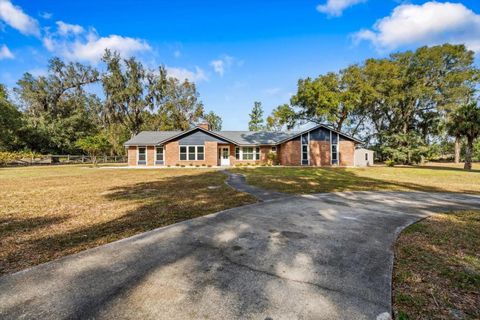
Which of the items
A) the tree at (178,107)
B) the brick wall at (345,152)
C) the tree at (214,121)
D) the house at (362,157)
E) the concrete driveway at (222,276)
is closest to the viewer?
the concrete driveway at (222,276)

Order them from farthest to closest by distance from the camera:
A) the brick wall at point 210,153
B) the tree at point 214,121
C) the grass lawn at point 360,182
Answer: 1. the tree at point 214,121
2. the brick wall at point 210,153
3. the grass lawn at point 360,182

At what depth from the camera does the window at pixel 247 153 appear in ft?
92.0

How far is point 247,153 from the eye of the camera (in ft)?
92.1

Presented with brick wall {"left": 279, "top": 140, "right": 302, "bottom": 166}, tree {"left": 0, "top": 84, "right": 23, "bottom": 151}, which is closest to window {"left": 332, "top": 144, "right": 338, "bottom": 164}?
brick wall {"left": 279, "top": 140, "right": 302, "bottom": 166}

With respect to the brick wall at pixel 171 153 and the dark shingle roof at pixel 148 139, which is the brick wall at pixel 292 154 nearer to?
the brick wall at pixel 171 153

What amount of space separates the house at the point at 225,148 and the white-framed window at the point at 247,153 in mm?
519

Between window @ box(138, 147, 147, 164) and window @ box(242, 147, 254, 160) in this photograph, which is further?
window @ box(242, 147, 254, 160)

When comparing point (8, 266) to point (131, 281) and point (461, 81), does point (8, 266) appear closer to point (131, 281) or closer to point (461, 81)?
point (131, 281)

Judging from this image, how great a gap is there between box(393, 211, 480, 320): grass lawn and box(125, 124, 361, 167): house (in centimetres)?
2181

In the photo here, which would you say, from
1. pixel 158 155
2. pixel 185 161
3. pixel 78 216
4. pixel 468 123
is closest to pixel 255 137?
pixel 185 161

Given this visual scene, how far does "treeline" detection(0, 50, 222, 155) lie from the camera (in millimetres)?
35156

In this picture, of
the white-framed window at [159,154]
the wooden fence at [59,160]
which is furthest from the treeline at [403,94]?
the wooden fence at [59,160]

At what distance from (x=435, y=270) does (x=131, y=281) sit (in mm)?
3727

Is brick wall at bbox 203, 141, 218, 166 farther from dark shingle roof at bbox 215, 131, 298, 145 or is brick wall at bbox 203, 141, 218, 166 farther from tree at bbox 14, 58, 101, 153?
tree at bbox 14, 58, 101, 153
